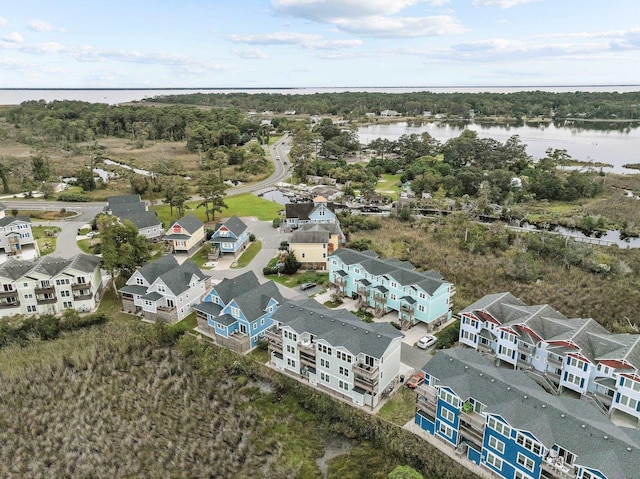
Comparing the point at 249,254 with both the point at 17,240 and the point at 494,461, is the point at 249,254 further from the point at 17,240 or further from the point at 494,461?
the point at 494,461

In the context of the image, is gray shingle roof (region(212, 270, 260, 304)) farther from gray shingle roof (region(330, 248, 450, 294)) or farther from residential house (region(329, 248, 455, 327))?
gray shingle roof (region(330, 248, 450, 294))

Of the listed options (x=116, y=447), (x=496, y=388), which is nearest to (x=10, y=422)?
(x=116, y=447)

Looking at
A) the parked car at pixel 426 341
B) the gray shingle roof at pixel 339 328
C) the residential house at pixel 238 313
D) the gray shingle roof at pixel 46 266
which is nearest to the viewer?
the gray shingle roof at pixel 339 328

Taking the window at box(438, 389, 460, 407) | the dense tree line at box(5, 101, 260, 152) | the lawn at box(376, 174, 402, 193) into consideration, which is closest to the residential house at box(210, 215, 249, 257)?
the window at box(438, 389, 460, 407)

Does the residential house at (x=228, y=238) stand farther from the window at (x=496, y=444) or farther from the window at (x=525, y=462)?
the window at (x=525, y=462)

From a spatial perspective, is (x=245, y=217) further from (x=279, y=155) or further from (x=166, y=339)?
(x=279, y=155)

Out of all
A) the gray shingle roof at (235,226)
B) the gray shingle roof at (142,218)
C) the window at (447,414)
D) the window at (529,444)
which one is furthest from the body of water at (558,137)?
the window at (529,444)
